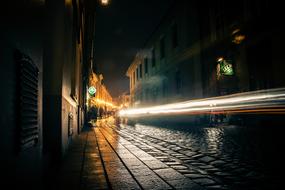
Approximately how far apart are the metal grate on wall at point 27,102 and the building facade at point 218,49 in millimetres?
12898

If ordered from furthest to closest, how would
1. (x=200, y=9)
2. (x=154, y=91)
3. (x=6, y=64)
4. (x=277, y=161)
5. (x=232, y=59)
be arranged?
(x=154, y=91) → (x=200, y=9) → (x=232, y=59) → (x=277, y=161) → (x=6, y=64)

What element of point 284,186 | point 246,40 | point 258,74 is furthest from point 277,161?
point 246,40

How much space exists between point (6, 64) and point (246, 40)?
614 inches

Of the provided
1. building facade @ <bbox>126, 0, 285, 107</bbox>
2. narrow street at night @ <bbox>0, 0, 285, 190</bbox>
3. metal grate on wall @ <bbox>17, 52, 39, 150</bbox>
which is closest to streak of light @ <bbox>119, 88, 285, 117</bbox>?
narrow street at night @ <bbox>0, 0, 285, 190</bbox>

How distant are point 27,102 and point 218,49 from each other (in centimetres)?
1665

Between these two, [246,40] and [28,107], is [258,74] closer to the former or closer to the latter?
[246,40]

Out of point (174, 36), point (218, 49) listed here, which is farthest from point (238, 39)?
point (174, 36)

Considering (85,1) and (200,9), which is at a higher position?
(200,9)

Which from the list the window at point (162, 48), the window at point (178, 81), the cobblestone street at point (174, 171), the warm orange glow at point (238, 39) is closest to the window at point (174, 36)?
the window at point (178, 81)

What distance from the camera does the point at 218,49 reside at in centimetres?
1720

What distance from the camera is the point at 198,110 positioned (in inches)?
579

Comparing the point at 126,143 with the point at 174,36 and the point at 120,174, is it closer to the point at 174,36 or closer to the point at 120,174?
the point at 120,174

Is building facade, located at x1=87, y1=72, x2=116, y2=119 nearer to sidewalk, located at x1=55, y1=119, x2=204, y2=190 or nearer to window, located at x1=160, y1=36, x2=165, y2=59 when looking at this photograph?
window, located at x1=160, y1=36, x2=165, y2=59

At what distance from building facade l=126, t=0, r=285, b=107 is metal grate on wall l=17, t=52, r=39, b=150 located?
12898mm
